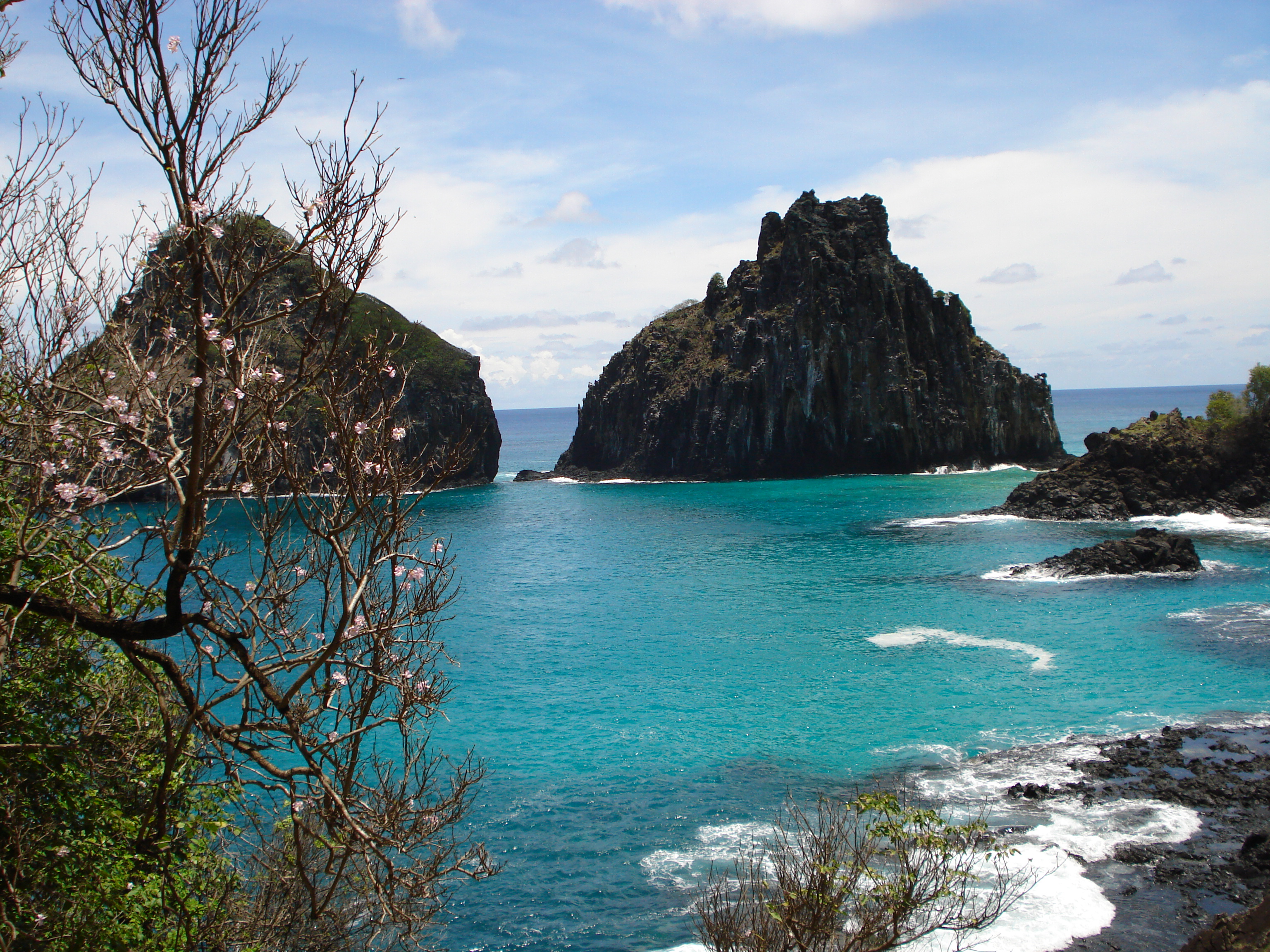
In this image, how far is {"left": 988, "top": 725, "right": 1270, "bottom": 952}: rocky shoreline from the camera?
15555 millimetres

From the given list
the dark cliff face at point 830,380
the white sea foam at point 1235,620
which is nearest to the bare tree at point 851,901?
the white sea foam at point 1235,620

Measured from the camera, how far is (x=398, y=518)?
845 cm

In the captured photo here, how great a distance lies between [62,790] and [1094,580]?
47.3m

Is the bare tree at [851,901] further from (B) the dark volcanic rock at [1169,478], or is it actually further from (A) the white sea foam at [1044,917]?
(B) the dark volcanic rock at [1169,478]

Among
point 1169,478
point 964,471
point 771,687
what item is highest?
point 964,471

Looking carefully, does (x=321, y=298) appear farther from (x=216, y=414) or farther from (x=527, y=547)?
(x=527, y=547)

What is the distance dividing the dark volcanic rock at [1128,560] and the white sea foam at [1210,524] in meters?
13.1

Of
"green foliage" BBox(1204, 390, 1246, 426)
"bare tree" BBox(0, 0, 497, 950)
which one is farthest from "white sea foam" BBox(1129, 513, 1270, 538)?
"bare tree" BBox(0, 0, 497, 950)

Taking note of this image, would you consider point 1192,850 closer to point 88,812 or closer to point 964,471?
point 88,812

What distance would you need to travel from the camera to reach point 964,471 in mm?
104000

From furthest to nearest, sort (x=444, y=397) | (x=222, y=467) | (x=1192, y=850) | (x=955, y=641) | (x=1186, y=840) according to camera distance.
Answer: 1. (x=444, y=397)
2. (x=955, y=641)
3. (x=1186, y=840)
4. (x=1192, y=850)
5. (x=222, y=467)

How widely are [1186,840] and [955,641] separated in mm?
16630

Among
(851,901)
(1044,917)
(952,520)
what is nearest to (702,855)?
(851,901)

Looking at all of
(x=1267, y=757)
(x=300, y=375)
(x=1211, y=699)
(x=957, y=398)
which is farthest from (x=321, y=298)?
(x=957, y=398)
